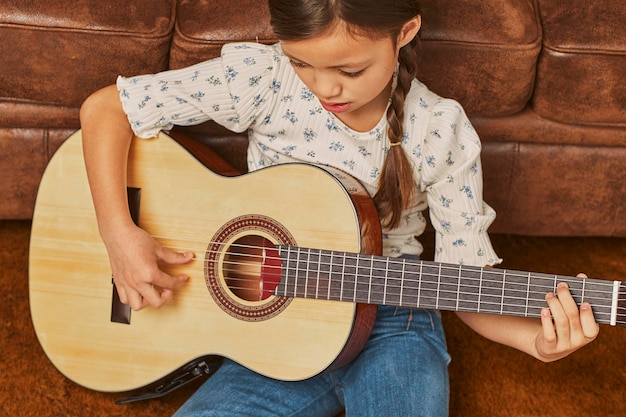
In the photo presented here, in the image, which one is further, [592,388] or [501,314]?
[592,388]

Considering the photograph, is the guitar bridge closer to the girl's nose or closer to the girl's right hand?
the girl's right hand

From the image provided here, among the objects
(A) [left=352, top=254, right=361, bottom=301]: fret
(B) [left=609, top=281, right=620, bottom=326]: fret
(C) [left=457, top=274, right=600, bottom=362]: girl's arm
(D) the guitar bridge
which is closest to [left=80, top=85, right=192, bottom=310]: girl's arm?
(D) the guitar bridge

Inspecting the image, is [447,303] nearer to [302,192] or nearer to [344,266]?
[344,266]

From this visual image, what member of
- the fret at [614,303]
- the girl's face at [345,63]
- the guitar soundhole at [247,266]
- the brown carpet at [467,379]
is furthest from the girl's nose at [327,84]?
the brown carpet at [467,379]

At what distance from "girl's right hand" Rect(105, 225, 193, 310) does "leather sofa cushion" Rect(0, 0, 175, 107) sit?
0.34 m

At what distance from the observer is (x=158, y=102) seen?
1278mm

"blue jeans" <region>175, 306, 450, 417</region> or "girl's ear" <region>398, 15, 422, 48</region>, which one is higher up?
"girl's ear" <region>398, 15, 422, 48</region>

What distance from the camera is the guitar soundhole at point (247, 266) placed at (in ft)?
4.07

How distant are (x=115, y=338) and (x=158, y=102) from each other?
397 millimetres

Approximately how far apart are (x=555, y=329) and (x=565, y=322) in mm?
28

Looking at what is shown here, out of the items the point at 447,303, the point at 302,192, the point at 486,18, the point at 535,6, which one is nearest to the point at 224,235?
the point at 302,192

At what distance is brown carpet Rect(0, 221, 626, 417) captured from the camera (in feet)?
4.78

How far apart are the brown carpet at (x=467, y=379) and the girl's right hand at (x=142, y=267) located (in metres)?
0.29

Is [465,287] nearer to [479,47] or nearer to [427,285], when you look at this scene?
[427,285]
